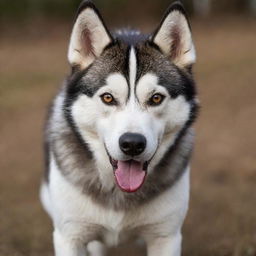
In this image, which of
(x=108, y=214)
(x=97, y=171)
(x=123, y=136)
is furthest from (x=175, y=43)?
(x=108, y=214)

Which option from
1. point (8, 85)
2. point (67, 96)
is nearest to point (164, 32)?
point (67, 96)

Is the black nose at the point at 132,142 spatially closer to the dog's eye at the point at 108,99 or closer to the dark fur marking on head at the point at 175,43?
the dog's eye at the point at 108,99

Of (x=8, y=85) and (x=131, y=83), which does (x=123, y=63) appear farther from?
(x=8, y=85)

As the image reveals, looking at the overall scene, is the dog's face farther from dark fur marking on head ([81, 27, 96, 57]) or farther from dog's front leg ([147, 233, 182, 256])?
dog's front leg ([147, 233, 182, 256])

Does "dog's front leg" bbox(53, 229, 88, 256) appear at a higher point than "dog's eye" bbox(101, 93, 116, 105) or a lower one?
lower

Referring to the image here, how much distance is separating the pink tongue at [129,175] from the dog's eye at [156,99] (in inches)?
14.9

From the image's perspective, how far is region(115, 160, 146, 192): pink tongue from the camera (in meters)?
4.28

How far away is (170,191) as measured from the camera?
4.61 metres

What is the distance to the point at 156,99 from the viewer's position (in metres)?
4.23

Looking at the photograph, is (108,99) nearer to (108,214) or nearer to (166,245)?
(108,214)

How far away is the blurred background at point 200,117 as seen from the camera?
21.5 ft

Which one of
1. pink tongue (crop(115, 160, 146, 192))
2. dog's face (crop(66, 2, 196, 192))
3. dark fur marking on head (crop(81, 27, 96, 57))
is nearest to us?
dog's face (crop(66, 2, 196, 192))

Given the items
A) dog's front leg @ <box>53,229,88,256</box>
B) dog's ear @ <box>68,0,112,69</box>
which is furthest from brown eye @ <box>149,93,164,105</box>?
dog's front leg @ <box>53,229,88,256</box>

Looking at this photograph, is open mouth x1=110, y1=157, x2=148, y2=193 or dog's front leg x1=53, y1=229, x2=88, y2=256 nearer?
open mouth x1=110, y1=157, x2=148, y2=193
